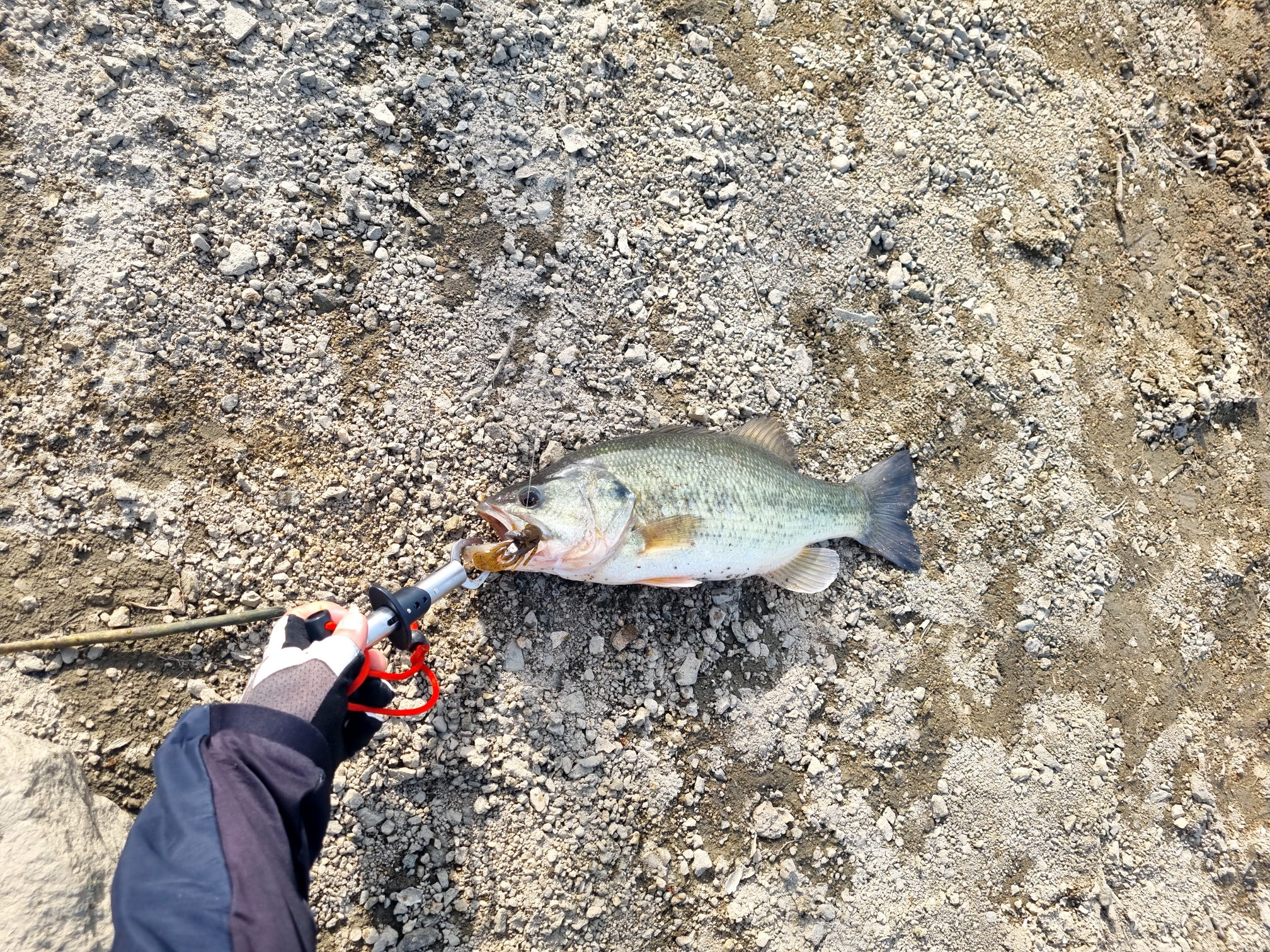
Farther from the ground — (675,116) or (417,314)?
(675,116)

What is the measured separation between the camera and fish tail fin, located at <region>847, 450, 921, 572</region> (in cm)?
418

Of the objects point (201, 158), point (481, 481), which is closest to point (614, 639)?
point (481, 481)

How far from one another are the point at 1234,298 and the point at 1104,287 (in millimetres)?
1033

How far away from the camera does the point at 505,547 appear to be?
3.30 m

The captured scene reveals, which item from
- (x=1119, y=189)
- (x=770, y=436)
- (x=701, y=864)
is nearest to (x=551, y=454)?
(x=770, y=436)

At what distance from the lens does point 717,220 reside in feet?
14.0

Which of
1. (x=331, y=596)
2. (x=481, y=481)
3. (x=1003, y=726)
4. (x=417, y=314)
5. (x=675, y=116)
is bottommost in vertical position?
(x=1003, y=726)

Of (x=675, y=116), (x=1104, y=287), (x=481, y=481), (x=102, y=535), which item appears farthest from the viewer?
(x=1104, y=287)

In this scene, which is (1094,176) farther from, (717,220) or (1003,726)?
(1003,726)

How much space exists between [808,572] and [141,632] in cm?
345

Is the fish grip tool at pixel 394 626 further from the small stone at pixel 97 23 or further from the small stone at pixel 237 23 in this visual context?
the small stone at pixel 97 23

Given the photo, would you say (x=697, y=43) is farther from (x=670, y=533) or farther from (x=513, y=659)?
(x=513, y=659)

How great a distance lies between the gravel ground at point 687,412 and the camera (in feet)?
11.6

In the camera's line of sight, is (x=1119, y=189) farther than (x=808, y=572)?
Yes
